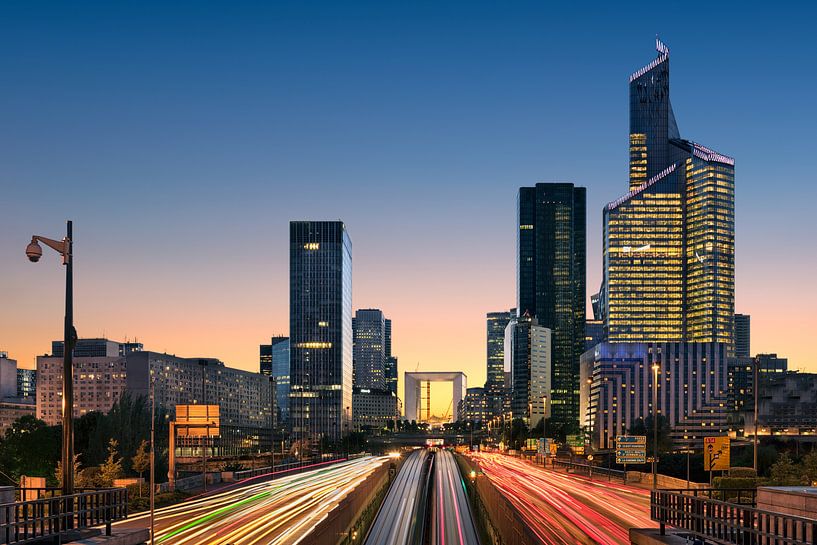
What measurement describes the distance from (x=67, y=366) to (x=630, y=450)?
64.9m

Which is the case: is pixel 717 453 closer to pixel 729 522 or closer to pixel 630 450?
pixel 630 450

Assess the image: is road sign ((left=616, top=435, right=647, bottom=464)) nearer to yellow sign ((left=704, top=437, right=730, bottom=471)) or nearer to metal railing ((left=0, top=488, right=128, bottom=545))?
yellow sign ((left=704, top=437, right=730, bottom=471))

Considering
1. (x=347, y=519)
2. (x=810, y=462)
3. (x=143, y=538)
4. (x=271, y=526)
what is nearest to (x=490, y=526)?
(x=347, y=519)

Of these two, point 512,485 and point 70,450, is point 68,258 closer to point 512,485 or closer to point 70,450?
point 70,450

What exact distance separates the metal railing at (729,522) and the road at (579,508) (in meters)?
18.5

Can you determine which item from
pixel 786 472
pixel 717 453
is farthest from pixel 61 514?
pixel 786 472

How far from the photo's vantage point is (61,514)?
941 inches

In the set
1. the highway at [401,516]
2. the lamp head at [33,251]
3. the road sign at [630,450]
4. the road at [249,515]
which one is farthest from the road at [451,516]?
the lamp head at [33,251]

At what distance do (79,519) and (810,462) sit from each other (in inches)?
3005

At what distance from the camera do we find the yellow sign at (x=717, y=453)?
54.7 m

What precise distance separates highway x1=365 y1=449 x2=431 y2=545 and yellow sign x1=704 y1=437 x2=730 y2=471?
67.6 feet

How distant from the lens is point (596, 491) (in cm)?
7988

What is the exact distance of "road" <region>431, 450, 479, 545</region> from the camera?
201 ft

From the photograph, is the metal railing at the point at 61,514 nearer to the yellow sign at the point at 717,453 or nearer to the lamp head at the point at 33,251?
the lamp head at the point at 33,251
